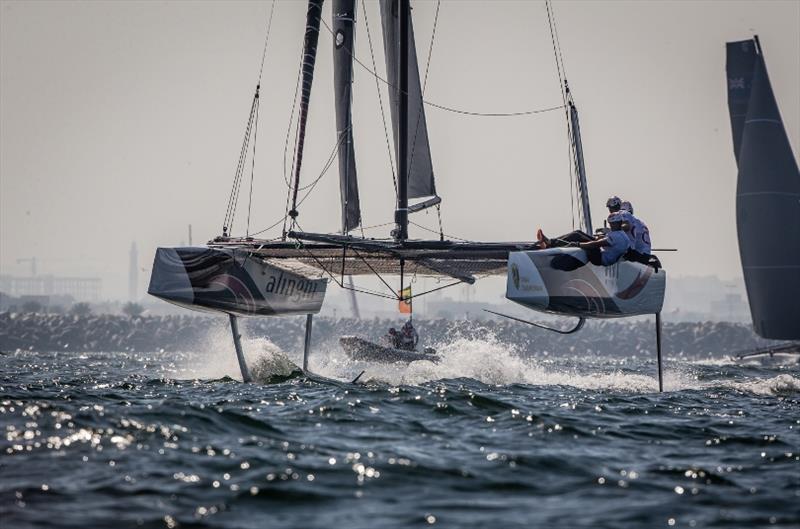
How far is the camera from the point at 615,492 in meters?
7.79

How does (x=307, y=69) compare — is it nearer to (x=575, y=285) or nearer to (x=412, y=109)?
(x=412, y=109)

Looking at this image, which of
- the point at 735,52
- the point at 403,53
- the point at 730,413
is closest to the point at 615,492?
the point at 730,413

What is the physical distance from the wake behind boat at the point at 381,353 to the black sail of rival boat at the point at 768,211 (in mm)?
15939

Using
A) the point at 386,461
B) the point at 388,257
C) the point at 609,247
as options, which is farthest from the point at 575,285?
the point at 386,461

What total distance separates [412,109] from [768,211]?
66.2ft

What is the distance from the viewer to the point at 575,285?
631 inches

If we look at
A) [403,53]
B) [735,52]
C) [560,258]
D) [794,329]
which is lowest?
[794,329]

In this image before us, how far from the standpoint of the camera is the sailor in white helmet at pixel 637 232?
16703 millimetres

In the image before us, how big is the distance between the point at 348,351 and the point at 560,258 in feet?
35.5

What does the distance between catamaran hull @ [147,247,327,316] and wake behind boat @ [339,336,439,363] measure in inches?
183

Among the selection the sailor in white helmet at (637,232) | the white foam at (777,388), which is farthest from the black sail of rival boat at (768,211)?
the sailor in white helmet at (637,232)

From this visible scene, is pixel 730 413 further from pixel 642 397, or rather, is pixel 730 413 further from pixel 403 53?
pixel 403 53

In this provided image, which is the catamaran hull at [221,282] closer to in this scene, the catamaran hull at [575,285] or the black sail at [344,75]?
the black sail at [344,75]

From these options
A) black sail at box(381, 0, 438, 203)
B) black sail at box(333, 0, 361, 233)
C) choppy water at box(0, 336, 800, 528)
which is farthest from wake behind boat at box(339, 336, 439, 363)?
choppy water at box(0, 336, 800, 528)
